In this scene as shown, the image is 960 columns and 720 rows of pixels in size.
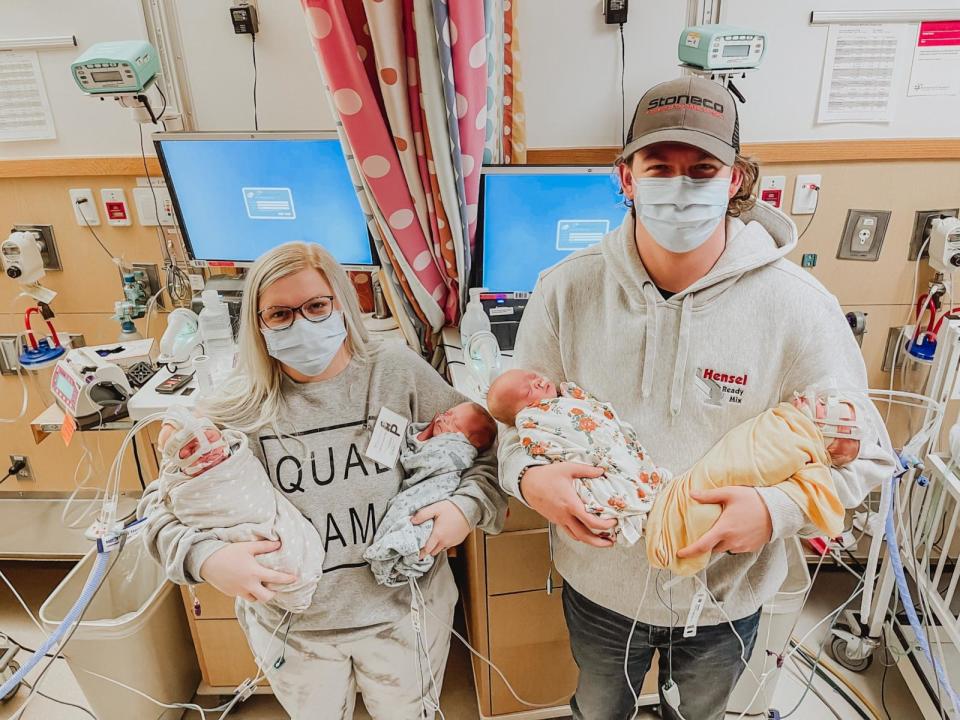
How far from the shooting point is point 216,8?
6.35ft

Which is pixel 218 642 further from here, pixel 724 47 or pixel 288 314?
pixel 724 47

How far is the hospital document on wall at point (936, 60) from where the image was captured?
193 centimetres

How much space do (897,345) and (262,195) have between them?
2.16 meters

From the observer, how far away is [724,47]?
5.62 feet

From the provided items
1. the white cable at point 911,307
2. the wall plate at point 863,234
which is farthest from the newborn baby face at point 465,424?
the white cable at point 911,307

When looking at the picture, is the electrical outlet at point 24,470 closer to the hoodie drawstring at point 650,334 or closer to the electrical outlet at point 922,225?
the hoodie drawstring at point 650,334

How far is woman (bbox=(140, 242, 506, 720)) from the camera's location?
3.92 ft

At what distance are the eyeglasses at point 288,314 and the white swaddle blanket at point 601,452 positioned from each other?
0.45 metres

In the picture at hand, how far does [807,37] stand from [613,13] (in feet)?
1.98

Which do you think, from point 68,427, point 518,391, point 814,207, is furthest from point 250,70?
point 814,207

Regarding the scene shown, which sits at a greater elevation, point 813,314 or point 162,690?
point 813,314

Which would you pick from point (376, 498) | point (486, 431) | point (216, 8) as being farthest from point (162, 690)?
point (216, 8)

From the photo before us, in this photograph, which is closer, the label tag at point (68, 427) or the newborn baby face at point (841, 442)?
the newborn baby face at point (841, 442)

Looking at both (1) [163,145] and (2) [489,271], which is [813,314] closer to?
(2) [489,271]
